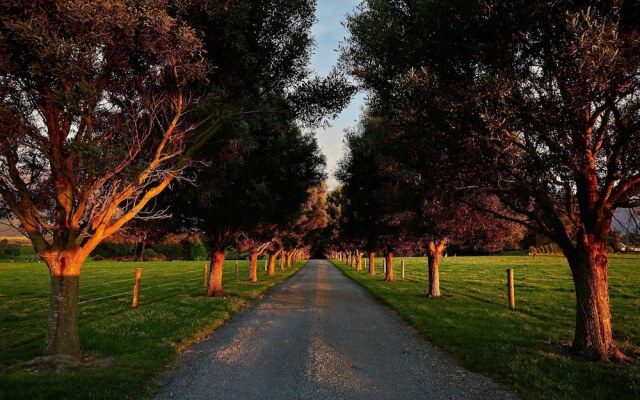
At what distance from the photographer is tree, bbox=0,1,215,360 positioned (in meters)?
7.36

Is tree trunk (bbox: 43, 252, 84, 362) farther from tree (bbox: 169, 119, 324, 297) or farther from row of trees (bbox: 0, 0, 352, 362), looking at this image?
tree (bbox: 169, 119, 324, 297)

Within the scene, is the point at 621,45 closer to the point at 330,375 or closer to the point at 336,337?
the point at 330,375

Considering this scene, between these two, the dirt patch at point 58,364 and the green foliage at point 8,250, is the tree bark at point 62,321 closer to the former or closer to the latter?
the dirt patch at point 58,364

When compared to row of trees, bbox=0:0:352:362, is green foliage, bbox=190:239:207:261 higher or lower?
lower

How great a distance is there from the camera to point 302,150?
21.0 metres

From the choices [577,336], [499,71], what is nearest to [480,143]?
[499,71]

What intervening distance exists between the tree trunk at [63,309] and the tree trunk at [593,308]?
1149cm

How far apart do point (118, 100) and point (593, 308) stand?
12.4 m

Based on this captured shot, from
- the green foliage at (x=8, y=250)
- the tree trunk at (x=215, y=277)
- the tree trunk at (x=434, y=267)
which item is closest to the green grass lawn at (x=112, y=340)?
the tree trunk at (x=215, y=277)

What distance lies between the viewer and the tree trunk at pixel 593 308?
9.07 metres

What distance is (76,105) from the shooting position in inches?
291

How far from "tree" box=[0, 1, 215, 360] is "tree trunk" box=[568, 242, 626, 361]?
1007 centimetres

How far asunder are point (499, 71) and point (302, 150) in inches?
545

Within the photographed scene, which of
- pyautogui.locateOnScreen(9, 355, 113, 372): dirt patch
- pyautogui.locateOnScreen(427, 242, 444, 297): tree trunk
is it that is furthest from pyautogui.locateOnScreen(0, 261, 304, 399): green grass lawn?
pyautogui.locateOnScreen(427, 242, 444, 297): tree trunk
